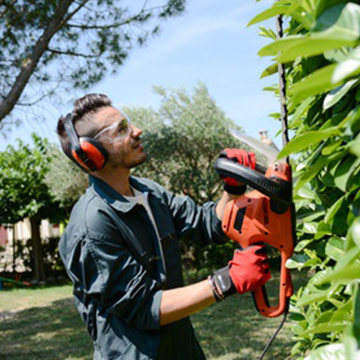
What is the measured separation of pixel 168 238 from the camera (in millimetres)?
1951

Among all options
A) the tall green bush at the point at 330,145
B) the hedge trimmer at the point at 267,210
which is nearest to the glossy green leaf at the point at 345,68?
the tall green bush at the point at 330,145

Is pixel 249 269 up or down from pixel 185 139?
down

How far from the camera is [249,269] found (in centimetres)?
148

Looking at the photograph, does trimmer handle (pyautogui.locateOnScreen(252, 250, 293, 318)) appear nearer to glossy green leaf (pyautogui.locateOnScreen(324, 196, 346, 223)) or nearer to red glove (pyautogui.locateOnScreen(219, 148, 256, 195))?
red glove (pyautogui.locateOnScreen(219, 148, 256, 195))

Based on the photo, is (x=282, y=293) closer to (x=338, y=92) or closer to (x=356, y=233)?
(x=338, y=92)

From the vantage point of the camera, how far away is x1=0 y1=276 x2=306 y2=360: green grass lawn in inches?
203

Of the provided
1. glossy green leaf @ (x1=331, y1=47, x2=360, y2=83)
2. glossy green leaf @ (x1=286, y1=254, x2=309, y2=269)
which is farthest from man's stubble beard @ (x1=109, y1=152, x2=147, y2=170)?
glossy green leaf @ (x1=331, y1=47, x2=360, y2=83)

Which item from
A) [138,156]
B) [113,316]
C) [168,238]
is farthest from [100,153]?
[113,316]

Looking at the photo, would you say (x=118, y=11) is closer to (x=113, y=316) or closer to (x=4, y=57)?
(x=4, y=57)

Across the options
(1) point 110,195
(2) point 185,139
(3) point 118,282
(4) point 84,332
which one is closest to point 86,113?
(1) point 110,195

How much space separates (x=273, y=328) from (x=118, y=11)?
4978 mm

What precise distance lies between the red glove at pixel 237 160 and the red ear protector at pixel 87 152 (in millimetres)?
493

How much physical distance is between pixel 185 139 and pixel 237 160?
8.51m

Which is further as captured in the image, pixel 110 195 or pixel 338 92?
pixel 110 195
